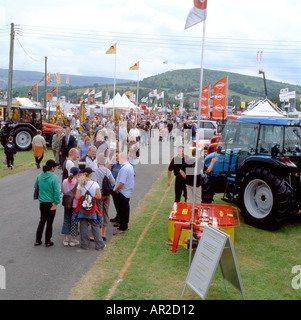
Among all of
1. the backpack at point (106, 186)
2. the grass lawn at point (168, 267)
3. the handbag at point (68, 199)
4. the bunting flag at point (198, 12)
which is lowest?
the grass lawn at point (168, 267)

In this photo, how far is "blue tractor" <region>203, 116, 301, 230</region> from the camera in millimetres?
7449

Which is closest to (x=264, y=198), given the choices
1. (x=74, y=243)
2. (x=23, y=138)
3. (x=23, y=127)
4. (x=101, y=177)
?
(x=101, y=177)

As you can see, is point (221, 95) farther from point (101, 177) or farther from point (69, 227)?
point (69, 227)

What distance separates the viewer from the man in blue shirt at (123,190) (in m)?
→ 7.25

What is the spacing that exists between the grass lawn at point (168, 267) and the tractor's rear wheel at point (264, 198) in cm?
27

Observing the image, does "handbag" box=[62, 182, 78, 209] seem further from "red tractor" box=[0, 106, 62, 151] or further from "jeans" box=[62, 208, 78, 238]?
"red tractor" box=[0, 106, 62, 151]

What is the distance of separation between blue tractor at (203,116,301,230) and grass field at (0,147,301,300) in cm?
50

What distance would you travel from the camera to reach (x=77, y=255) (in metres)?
6.39

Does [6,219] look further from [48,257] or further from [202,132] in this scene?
[202,132]

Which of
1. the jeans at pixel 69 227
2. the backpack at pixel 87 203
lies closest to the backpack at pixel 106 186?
the backpack at pixel 87 203

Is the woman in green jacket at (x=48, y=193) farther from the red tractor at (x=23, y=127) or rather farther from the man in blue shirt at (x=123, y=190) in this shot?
the red tractor at (x=23, y=127)

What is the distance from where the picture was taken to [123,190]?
7332 mm
